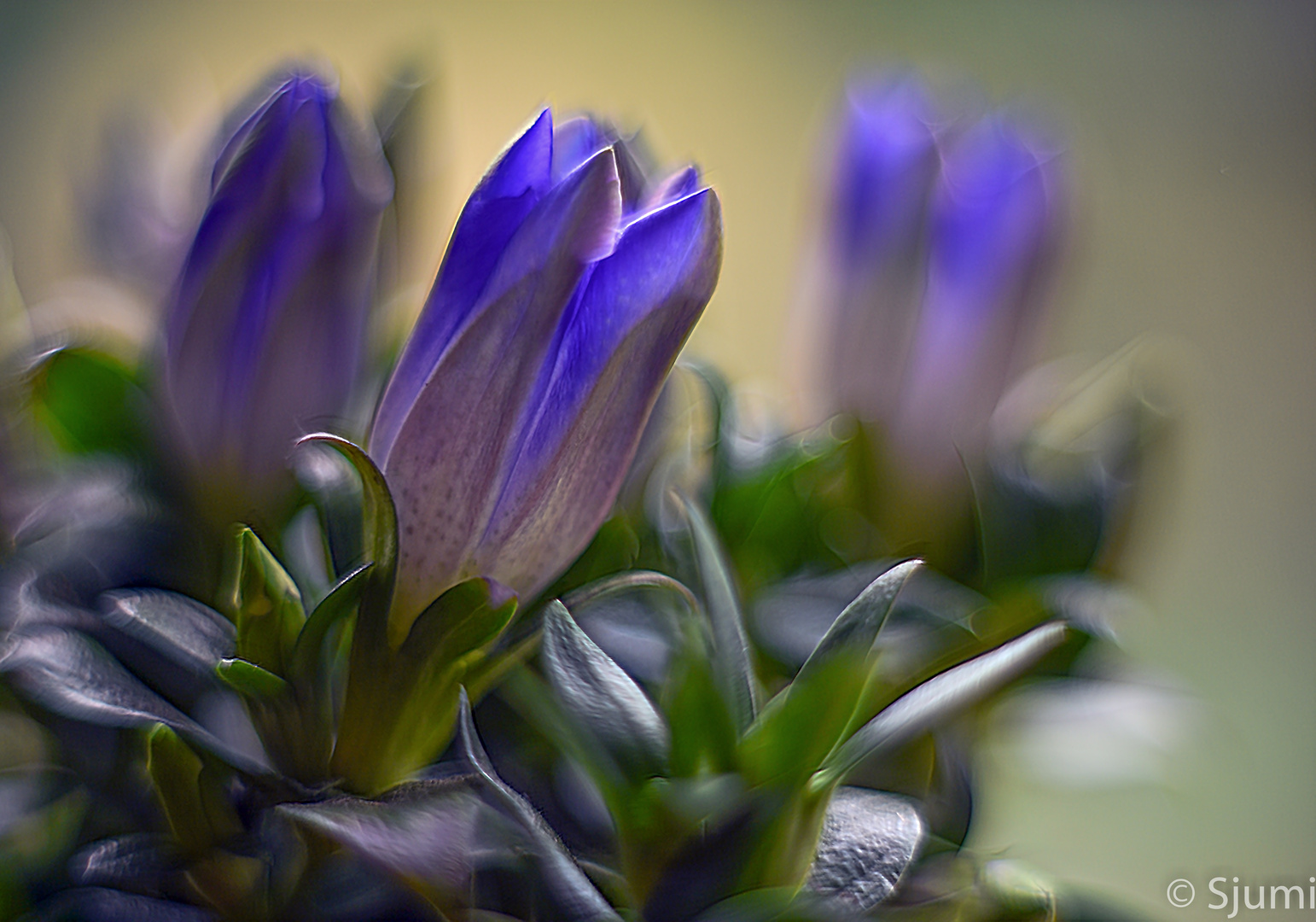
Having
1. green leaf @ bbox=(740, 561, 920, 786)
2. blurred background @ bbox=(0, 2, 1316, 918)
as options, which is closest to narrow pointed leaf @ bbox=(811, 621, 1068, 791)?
green leaf @ bbox=(740, 561, 920, 786)

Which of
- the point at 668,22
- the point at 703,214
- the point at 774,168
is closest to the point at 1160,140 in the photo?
the point at 774,168

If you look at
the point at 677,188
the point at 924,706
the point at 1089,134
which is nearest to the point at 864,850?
the point at 924,706

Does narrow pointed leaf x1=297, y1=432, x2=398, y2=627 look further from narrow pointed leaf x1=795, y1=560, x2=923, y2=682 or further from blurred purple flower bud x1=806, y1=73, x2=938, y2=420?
blurred purple flower bud x1=806, y1=73, x2=938, y2=420

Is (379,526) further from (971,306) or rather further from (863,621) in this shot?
(971,306)

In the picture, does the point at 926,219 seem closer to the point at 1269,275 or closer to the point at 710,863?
the point at 710,863

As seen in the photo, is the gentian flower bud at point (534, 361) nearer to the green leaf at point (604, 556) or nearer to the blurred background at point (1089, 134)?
the green leaf at point (604, 556)

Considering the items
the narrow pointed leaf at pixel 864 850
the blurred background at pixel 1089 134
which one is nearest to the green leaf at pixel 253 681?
the narrow pointed leaf at pixel 864 850
